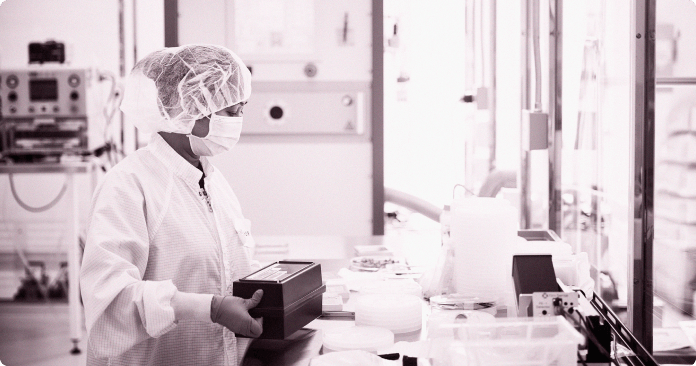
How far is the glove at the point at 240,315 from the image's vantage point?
46.3 inches

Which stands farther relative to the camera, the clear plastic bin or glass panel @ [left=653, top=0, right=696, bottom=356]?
glass panel @ [left=653, top=0, right=696, bottom=356]

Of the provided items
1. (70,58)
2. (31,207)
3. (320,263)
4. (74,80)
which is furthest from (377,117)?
(31,207)

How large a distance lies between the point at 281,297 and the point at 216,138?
536 mm

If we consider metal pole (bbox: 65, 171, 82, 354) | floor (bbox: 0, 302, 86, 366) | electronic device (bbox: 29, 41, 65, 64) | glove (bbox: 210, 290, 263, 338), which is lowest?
floor (bbox: 0, 302, 86, 366)

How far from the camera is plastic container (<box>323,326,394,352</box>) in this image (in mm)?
1194

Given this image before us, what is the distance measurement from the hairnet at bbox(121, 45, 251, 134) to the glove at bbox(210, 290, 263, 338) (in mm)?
516

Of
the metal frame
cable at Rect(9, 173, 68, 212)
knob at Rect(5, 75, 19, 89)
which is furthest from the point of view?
cable at Rect(9, 173, 68, 212)

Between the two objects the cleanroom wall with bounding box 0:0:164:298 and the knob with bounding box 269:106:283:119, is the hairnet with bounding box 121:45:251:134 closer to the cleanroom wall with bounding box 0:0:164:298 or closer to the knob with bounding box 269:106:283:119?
the knob with bounding box 269:106:283:119

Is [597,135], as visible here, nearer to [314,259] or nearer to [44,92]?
[314,259]

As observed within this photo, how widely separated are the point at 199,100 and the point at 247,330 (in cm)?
61

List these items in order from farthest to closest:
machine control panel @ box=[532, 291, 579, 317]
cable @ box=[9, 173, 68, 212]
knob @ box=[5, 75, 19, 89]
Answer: cable @ box=[9, 173, 68, 212]
knob @ box=[5, 75, 19, 89]
machine control panel @ box=[532, 291, 579, 317]

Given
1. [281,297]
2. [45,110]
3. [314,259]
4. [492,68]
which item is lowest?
[314,259]

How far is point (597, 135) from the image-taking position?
2688mm

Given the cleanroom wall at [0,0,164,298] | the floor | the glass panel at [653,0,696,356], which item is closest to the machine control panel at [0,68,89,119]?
the cleanroom wall at [0,0,164,298]
